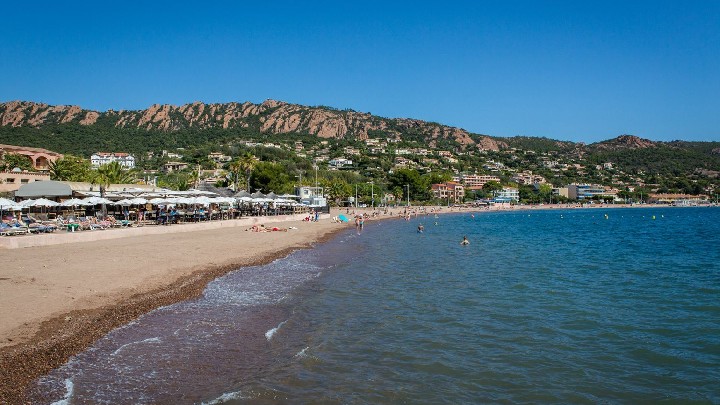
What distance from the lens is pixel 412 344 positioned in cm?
980

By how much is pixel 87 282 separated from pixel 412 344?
8370 millimetres

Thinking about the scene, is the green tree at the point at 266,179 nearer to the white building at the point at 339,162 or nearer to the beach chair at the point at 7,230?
the beach chair at the point at 7,230

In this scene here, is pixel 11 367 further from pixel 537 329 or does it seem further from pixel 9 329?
pixel 537 329

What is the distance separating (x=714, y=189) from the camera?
170 meters

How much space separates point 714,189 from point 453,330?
195m

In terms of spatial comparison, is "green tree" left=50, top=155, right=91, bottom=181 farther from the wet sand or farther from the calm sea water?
the calm sea water

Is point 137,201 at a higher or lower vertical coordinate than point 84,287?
higher

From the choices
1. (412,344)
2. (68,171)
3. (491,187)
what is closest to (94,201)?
(68,171)

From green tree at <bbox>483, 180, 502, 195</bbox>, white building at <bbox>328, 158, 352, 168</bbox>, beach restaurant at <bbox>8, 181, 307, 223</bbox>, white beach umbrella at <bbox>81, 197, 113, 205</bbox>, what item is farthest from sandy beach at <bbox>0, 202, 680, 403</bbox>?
green tree at <bbox>483, 180, 502, 195</bbox>

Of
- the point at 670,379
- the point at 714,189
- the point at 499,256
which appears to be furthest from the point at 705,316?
the point at 714,189

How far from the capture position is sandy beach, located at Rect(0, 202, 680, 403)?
8.13 metres

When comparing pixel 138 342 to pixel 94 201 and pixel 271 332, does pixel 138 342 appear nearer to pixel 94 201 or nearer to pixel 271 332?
pixel 271 332

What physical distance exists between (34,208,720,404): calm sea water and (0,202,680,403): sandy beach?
18.6 inches

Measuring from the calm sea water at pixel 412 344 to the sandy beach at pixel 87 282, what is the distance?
47 centimetres
